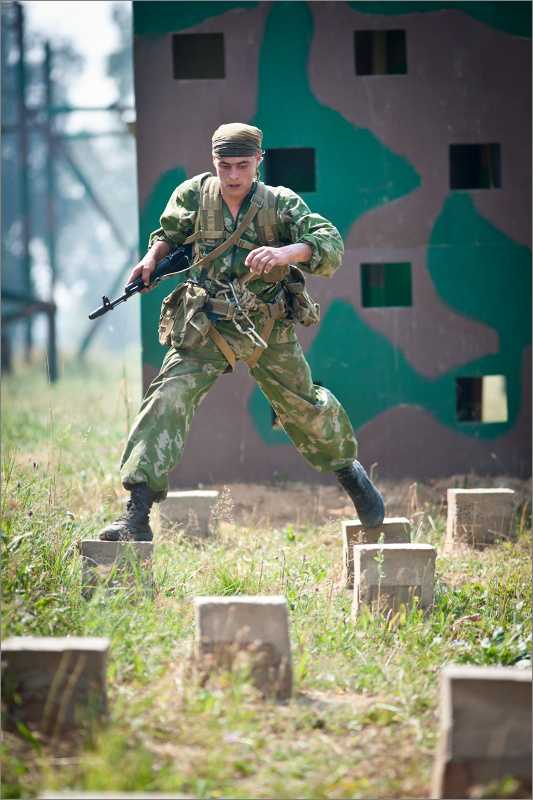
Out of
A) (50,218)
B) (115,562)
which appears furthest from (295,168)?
(50,218)

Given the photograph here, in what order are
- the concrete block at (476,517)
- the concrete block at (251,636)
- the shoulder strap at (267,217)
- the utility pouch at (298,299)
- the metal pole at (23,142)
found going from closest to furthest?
the concrete block at (251,636) < the shoulder strap at (267,217) < the utility pouch at (298,299) < the concrete block at (476,517) < the metal pole at (23,142)

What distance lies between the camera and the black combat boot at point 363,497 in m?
5.49

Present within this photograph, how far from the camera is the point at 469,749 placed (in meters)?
3.08

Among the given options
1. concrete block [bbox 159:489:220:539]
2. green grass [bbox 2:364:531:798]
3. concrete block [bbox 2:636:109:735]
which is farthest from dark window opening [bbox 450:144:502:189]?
concrete block [bbox 2:636:109:735]

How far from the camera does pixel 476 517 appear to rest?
6453 mm

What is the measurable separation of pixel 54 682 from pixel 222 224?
2.56 meters

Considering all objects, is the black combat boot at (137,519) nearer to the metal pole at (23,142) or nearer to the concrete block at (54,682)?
the concrete block at (54,682)

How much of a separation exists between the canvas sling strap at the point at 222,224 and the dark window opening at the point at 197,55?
354 cm

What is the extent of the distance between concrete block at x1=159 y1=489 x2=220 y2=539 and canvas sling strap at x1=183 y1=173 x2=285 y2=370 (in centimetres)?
158

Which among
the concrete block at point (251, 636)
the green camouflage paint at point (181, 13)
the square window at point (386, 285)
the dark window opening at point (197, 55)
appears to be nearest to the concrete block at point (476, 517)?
the square window at point (386, 285)

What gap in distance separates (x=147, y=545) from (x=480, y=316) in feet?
13.9

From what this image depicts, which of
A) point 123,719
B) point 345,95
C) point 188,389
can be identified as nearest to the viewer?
point 123,719

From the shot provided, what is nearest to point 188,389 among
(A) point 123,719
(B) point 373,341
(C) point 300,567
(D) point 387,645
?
(C) point 300,567

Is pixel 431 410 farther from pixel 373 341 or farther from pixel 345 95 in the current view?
pixel 345 95
